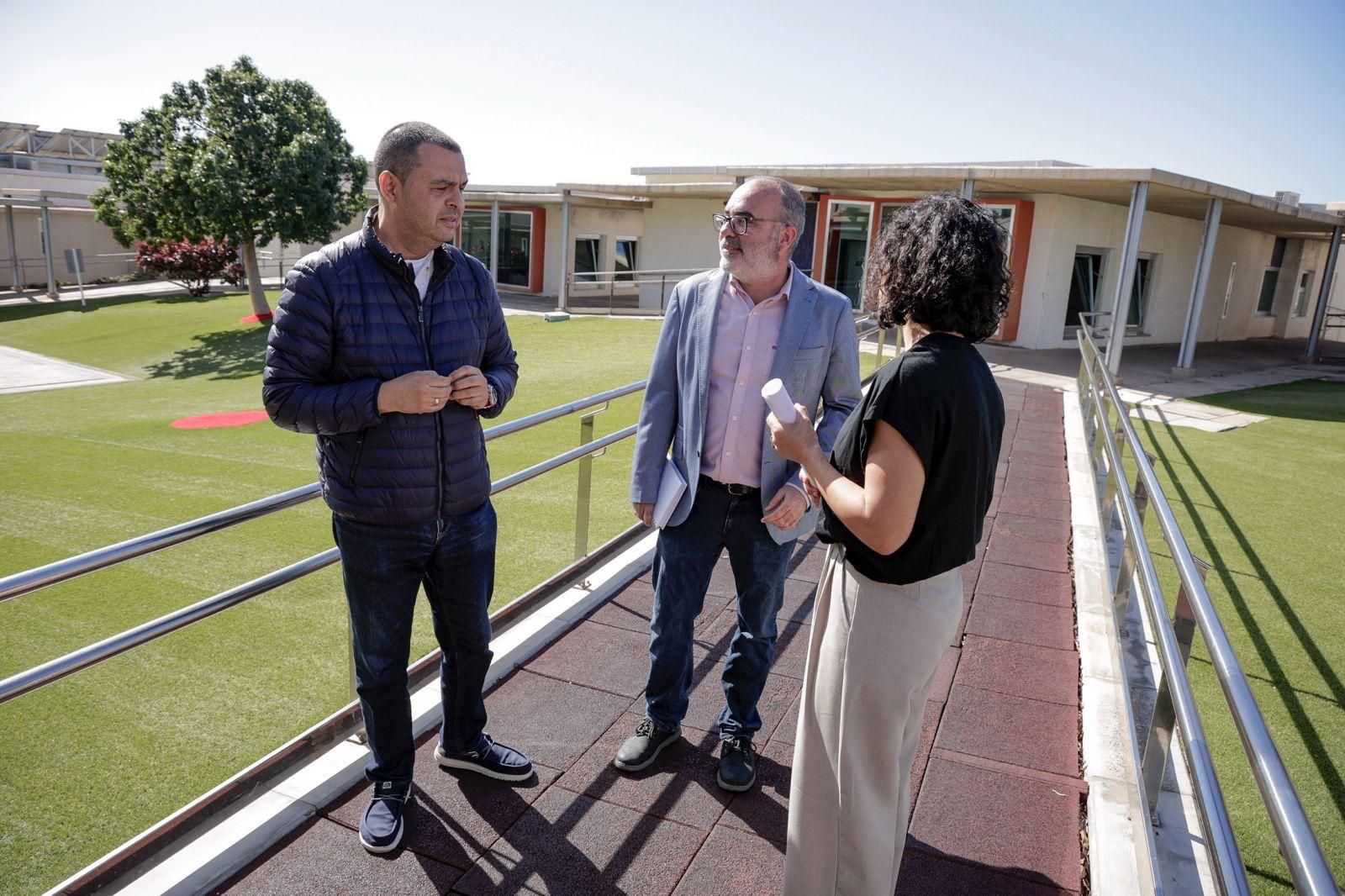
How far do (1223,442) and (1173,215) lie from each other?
41.8ft

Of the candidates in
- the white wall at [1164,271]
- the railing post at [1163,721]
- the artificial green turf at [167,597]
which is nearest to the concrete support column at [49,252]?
the artificial green turf at [167,597]

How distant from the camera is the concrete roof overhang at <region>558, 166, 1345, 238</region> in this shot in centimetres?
1268

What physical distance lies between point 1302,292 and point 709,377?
32118 mm

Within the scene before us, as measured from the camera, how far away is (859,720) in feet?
5.65

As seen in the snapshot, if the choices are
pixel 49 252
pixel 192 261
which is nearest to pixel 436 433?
pixel 192 261

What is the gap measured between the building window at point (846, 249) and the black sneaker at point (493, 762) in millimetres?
16594

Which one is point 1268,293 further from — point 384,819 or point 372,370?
point 384,819

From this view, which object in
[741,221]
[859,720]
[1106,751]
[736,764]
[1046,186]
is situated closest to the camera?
[859,720]

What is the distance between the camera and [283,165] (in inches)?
811

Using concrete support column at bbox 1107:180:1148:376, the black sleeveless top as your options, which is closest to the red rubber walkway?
the black sleeveless top

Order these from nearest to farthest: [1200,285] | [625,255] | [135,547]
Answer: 1. [135,547]
2. [1200,285]
3. [625,255]

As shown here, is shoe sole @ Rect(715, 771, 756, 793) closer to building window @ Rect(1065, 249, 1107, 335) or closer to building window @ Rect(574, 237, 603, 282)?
building window @ Rect(1065, 249, 1107, 335)

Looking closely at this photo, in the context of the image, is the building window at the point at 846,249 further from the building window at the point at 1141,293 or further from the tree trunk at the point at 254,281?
the tree trunk at the point at 254,281

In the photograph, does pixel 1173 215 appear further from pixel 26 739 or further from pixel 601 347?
pixel 26 739
